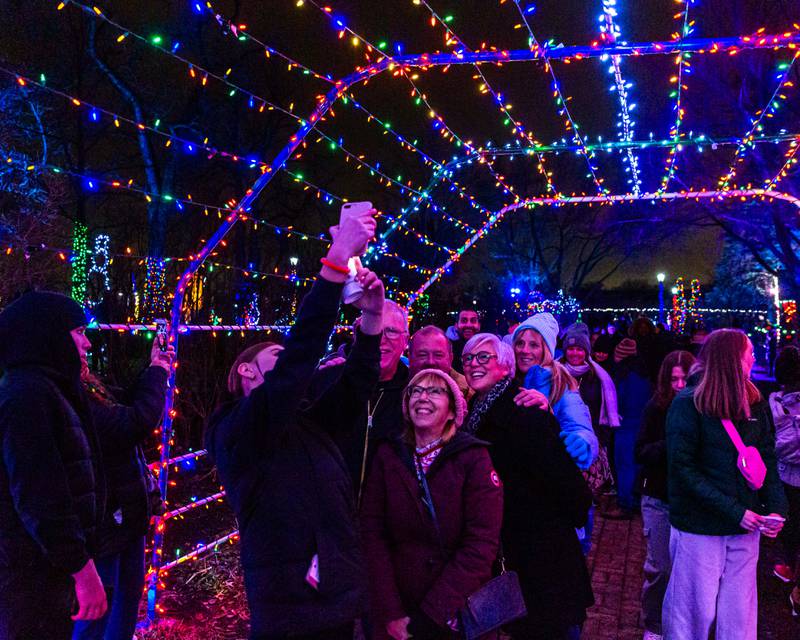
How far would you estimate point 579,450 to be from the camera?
3193 mm

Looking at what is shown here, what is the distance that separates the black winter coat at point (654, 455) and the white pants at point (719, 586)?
1.61 ft

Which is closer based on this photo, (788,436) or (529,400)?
(529,400)

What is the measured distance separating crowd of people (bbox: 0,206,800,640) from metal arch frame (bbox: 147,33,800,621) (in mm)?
584

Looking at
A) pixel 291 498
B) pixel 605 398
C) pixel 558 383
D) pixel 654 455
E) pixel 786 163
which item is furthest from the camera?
pixel 786 163

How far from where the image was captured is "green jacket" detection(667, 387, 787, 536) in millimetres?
3393

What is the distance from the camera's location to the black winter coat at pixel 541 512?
9.21 ft

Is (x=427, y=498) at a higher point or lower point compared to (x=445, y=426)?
lower

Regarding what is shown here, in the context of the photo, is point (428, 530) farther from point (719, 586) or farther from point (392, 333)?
point (719, 586)

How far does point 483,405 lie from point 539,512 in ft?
1.70

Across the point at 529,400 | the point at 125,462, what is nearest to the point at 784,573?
the point at 529,400

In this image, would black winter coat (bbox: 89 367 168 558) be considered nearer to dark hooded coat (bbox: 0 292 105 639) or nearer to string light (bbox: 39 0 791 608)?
dark hooded coat (bbox: 0 292 105 639)

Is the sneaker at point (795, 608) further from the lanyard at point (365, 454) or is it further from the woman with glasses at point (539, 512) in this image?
the lanyard at point (365, 454)

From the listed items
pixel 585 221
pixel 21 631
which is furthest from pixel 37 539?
pixel 585 221

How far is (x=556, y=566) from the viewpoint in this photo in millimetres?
2832
